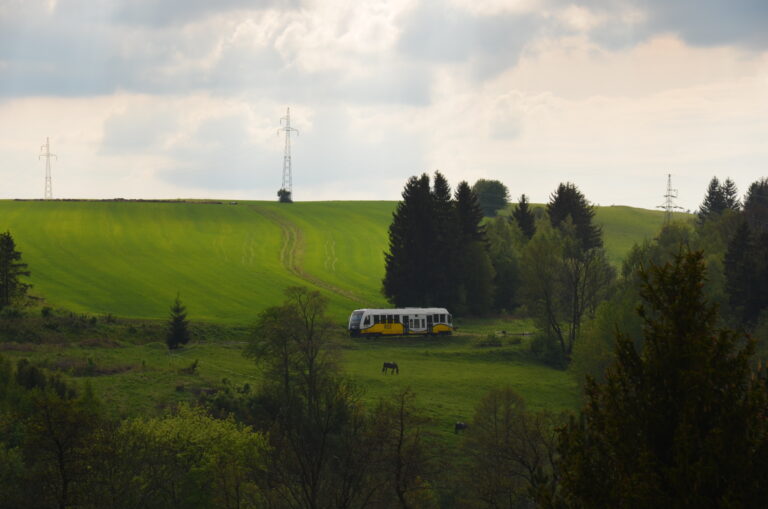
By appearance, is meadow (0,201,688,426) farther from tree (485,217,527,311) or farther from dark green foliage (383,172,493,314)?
tree (485,217,527,311)

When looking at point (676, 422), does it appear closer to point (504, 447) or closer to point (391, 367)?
point (504, 447)

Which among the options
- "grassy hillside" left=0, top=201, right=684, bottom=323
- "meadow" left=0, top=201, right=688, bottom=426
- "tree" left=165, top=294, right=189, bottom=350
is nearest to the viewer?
"meadow" left=0, top=201, right=688, bottom=426

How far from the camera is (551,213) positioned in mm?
136000

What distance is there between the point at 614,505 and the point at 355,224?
143727 mm

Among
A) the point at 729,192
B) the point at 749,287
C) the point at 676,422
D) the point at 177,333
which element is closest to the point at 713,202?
the point at 729,192

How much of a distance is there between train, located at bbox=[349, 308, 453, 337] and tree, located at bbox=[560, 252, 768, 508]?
66241 mm

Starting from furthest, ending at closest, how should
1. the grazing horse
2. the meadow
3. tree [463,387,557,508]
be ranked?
the grazing horse < the meadow < tree [463,387,557,508]

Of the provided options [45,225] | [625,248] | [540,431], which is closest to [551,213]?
[625,248]

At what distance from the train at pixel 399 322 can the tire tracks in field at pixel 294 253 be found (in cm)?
1707

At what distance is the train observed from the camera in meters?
80.4

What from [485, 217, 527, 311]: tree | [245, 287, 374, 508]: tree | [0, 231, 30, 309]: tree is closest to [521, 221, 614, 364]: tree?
[485, 217, 527, 311]: tree

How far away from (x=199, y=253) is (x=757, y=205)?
281 ft

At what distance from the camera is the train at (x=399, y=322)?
3167 inches

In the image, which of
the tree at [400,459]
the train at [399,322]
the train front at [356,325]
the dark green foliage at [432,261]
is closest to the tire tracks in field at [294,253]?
the dark green foliage at [432,261]
